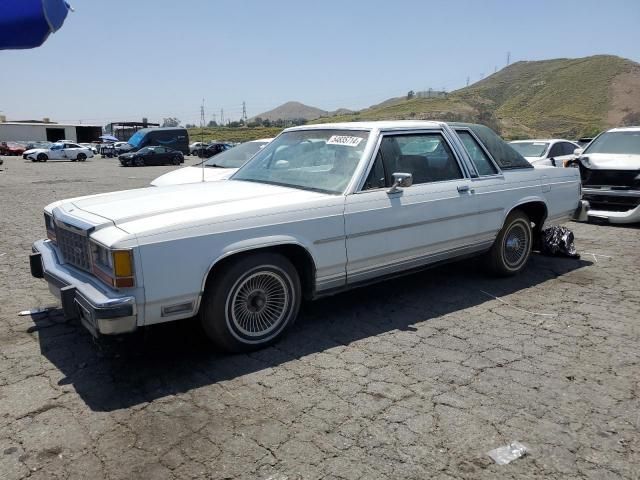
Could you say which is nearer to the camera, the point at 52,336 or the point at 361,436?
the point at 361,436

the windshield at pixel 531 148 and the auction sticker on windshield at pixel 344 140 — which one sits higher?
the auction sticker on windshield at pixel 344 140

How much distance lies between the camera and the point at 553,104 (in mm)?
93500

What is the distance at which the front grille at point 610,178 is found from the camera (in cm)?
834

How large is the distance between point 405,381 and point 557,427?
92 cm

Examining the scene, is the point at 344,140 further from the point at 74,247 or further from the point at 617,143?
the point at 617,143

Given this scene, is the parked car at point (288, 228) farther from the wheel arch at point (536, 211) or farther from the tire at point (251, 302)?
the wheel arch at point (536, 211)

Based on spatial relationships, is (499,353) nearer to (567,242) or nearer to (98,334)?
(98,334)

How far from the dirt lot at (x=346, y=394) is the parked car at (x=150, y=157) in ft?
98.2

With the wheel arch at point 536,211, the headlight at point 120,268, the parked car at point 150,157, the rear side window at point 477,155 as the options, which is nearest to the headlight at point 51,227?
the headlight at point 120,268

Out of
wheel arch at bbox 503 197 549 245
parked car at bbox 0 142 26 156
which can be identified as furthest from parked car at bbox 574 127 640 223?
parked car at bbox 0 142 26 156

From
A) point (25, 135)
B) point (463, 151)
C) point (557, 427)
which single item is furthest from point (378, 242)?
point (25, 135)

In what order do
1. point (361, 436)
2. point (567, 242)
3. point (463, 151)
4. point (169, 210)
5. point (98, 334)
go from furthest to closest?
point (567, 242) → point (463, 151) → point (169, 210) → point (98, 334) → point (361, 436)

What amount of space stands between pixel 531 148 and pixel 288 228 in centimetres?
960

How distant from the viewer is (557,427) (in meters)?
2.84
